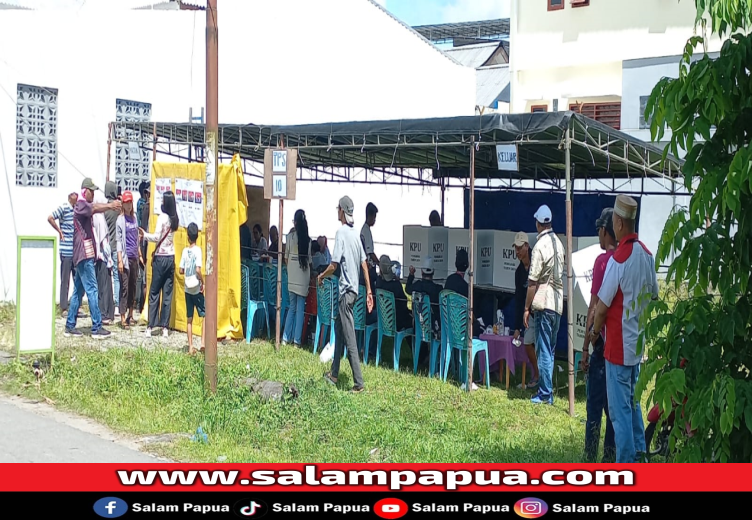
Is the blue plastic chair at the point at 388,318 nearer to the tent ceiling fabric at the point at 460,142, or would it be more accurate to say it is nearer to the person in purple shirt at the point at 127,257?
the tent ceiling fabric at the point at 460,142

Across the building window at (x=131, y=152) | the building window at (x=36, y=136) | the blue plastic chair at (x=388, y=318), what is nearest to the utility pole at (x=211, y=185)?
the blue plastic chair at (x=388, y=318)

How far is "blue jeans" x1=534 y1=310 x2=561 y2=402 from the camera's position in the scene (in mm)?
9062

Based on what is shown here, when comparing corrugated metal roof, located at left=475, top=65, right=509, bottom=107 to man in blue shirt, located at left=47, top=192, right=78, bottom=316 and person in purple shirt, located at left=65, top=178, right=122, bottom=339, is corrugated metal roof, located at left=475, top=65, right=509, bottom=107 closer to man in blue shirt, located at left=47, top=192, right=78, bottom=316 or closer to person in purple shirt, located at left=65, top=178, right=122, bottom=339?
man in blue shirt, located at left=47, top=192, right=78, bottom=316

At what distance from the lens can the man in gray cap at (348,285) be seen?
30.3ft

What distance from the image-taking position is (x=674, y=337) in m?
4.02

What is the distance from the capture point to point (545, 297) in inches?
355

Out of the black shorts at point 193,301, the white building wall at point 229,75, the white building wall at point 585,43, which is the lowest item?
the black shorts at point 193,301

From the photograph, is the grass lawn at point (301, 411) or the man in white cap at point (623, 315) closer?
the man in white cap at point (623, 315)

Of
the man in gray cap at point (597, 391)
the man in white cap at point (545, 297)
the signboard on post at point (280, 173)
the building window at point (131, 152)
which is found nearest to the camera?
the man in gray cap at point (597, 391)

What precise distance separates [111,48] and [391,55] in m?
A: 9.59

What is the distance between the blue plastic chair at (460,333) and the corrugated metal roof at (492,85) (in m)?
23.0
